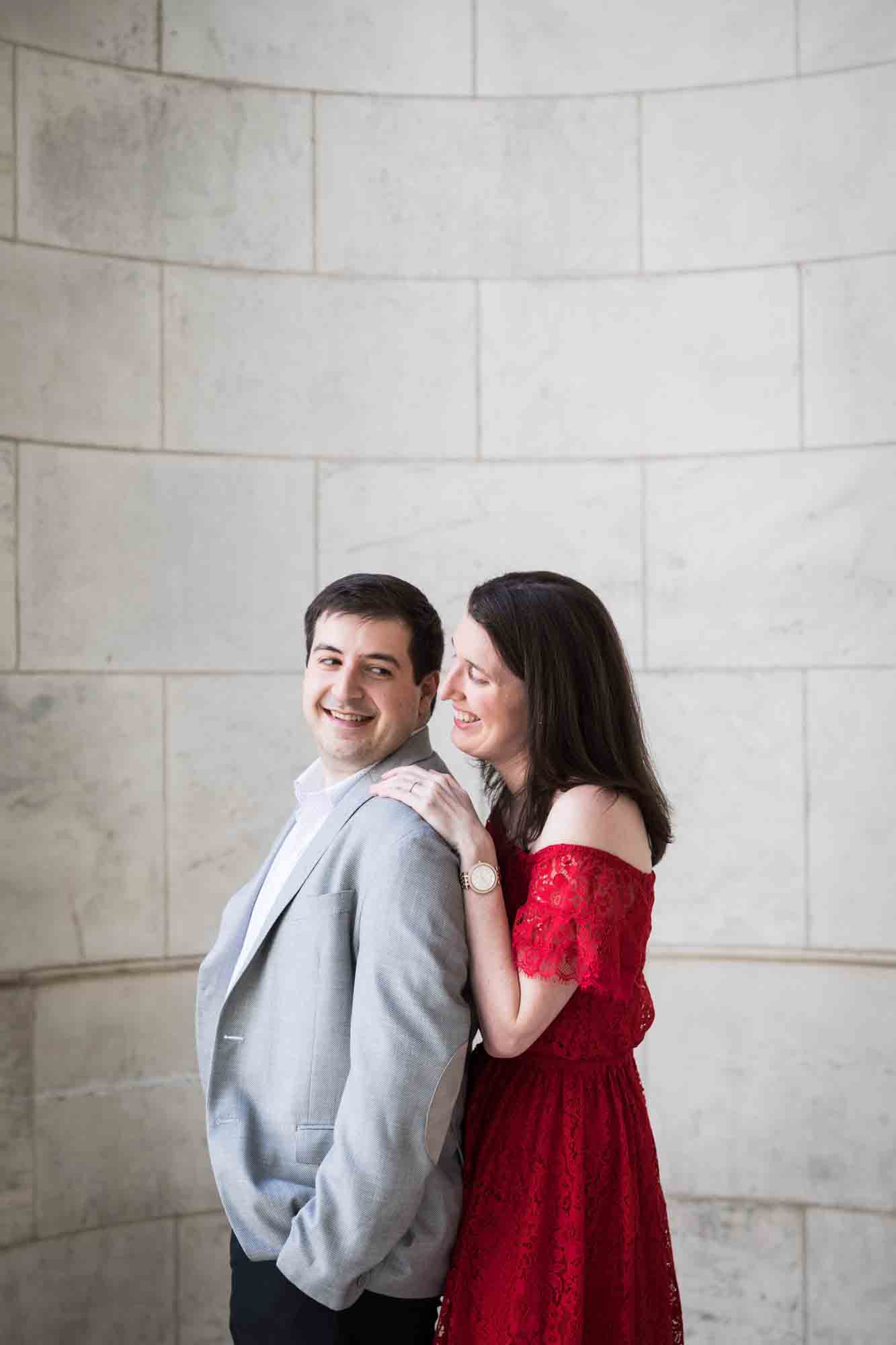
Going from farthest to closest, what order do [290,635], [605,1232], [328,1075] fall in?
1. [290,635]
2. [605,1232]
3. [328,1075]

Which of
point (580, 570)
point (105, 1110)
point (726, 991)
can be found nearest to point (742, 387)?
point (580, 570)

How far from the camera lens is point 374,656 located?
79.1 inches

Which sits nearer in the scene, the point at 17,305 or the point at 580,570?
the point at 17,305

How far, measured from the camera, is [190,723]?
11.3ft

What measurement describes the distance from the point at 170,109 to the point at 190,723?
63.1 inches

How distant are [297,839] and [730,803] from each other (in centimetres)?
168

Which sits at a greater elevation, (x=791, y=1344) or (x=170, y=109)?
(x=170, y=109)

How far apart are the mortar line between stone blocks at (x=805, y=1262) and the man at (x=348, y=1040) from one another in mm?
1758

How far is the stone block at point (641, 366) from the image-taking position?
345cm

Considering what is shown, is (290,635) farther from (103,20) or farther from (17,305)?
(103,20)

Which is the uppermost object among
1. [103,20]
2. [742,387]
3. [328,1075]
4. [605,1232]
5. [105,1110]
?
[103,20]

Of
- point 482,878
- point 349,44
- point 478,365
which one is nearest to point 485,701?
point 482,878

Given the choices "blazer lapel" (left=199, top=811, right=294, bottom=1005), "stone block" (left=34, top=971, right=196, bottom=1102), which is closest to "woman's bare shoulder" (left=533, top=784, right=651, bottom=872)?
"blazer lapel" (left=199, top=811, right=294, bottom=1005)

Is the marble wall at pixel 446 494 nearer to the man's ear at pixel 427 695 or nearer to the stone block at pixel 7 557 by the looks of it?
the stone block at pixel 7 557
